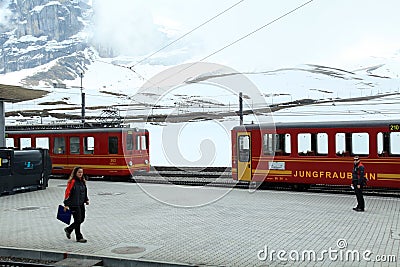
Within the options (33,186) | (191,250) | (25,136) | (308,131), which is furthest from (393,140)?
(25,136)

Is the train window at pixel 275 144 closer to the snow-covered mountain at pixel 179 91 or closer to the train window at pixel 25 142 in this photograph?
the snow-covered mountain at pixel 179 91

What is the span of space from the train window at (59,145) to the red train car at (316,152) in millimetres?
9299

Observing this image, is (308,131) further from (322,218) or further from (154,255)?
(154,255)

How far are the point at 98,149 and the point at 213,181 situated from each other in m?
5.82

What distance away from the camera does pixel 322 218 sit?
12383 millimetres

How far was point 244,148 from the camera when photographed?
1911 cm

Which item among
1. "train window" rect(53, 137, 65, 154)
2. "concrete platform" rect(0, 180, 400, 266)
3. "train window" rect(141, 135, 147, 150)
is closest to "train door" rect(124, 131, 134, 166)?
"train window" rect(141, 135, 147, 150)

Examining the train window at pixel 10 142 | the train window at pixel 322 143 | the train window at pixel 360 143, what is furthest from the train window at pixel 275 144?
the train window at pixel 10 142

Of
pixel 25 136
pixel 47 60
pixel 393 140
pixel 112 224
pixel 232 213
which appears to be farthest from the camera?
pixel 47 60

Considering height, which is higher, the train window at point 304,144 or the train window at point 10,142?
the train window at point 10,142

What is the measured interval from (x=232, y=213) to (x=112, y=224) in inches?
136

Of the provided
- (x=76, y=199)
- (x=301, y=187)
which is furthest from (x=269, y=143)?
(x=76, y=199)

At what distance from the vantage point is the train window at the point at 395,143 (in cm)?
1595

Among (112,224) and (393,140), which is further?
(393,140)
